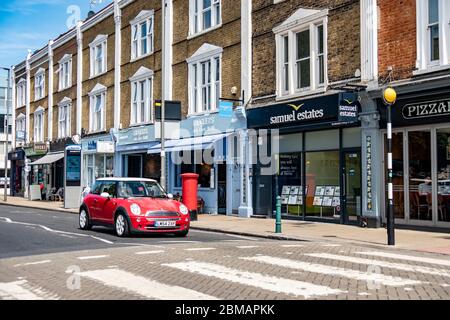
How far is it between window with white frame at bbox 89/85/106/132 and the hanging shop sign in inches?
588

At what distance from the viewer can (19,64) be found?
48.8 metres

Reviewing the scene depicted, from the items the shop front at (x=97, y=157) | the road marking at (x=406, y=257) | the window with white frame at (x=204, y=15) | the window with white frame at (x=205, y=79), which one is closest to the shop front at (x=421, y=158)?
the road marking at (x=406, y=257)

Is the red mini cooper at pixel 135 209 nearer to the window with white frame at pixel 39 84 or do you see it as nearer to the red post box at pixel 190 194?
the red post box at pixel 190 194

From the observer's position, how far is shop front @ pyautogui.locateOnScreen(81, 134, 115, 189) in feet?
105

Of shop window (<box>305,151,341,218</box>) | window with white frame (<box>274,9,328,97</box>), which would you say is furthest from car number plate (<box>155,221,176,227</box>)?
window with white frame (<box>274,9,328,97</box>)

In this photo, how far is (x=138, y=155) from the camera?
101 ft

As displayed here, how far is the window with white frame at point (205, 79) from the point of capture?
24266 mm

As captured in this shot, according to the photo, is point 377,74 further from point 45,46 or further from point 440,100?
point 45,46

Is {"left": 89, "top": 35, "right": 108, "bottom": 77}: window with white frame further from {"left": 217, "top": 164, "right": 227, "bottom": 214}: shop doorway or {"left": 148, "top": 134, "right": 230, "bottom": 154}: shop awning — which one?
{"left": 217, "top": 164, "right": 227, "bottom": 214}: shop doorway

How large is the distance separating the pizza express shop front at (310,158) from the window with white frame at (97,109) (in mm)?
14955
